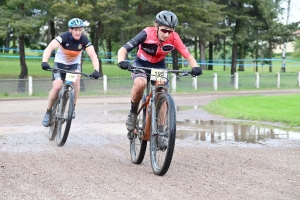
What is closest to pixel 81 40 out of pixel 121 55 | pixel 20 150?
pixel 20 150

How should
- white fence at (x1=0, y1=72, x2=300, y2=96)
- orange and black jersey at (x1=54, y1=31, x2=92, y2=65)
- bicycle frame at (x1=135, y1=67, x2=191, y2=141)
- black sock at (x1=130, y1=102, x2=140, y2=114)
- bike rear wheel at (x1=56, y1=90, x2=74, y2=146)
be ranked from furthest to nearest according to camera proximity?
1. white fence at (x1=0, y1=72, x2=300, y2=96)
2. orange and black jersey at (x1=54, y1=31, x2=92, y2=65)
3. bike rear wheel at (x1=56, y1=90, x2=74, y2=146)
4. black sock at (x1=130, y1=102, x2=140, y2=114)
5. bicycle frame at (x1=135, y1=67, x2=191, y2=141)

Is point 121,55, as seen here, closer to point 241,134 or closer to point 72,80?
point 72,80

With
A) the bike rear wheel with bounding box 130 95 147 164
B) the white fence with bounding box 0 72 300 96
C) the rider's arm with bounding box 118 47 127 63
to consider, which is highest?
the rider's arm with bounding box 118 47 127 63

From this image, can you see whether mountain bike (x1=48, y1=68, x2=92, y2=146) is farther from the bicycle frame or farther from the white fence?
the white fence

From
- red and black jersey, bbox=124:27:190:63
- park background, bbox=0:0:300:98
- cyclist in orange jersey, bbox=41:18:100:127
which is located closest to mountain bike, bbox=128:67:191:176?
red and black jersey, bbox=124:27:190:63

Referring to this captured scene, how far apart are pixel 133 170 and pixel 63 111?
3.24m

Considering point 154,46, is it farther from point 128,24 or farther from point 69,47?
point 128,24

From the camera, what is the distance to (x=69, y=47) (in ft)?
33.0

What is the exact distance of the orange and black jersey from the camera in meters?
9.95

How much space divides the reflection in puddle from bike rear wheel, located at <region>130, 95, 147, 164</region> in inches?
101

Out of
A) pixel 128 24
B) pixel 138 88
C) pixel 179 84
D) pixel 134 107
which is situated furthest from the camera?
pixel 128 24

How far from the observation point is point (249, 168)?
7.36 m

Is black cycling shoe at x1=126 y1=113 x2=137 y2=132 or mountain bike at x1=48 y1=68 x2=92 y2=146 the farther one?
mountain bike at x1=48 y1=68 x2=92 y2=146

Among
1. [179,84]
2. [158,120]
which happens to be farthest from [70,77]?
[179,84]
